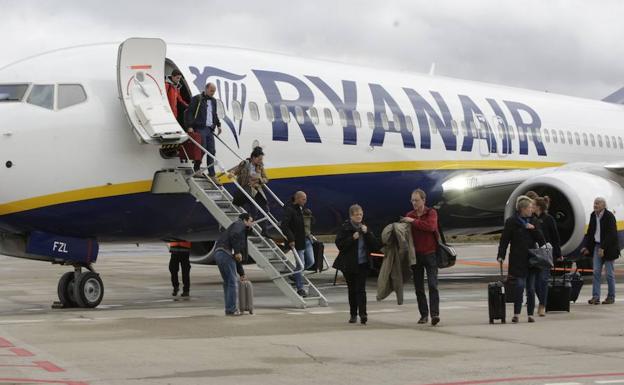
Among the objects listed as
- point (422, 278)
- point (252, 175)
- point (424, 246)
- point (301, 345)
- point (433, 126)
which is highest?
point (433, 126)

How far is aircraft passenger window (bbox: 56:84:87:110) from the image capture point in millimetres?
14648

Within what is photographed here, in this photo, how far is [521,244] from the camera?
513 inches

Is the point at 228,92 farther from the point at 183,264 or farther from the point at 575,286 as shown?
the point at 575,286

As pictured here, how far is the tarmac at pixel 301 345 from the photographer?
8680mm

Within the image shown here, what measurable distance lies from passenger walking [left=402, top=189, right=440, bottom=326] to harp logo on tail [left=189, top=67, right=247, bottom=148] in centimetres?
433

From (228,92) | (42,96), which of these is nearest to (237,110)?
(228,92)

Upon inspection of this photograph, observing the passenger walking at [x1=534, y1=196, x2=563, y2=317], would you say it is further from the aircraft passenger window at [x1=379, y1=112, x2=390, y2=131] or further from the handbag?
the aircraft passenger window at [x1=379, y1=112, x2=390, y2=131]

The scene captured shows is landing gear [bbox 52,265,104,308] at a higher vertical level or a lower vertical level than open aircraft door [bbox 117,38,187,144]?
lower

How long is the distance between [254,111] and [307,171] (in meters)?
1.37

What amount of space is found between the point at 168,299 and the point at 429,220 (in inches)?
255

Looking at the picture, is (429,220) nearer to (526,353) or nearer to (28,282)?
(526,353)

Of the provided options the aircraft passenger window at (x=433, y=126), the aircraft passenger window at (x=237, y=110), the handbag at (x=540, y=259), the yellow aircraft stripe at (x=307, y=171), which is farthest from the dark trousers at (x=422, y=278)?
the aircraft passenger window at (x=433, y=126)

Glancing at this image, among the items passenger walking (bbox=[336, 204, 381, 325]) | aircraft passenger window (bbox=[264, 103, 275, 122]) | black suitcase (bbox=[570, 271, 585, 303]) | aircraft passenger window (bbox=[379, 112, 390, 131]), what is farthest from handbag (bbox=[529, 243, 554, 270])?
aircraft passenger window (bbox=[379, 112, 390, 131])

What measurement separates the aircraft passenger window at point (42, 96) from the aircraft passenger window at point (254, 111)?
3.18 meters
